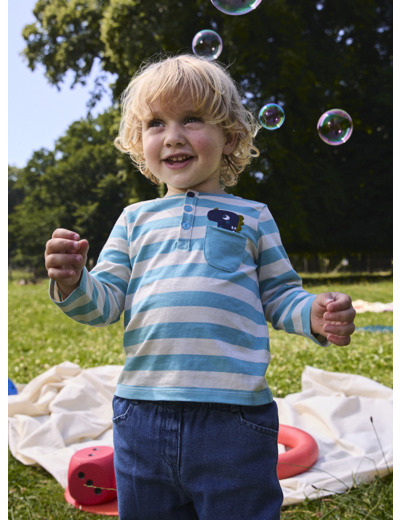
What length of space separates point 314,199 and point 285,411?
14751 mm

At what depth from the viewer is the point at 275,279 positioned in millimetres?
1657

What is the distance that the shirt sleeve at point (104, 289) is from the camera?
146cm

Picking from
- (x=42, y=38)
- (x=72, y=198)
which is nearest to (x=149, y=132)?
(x=42, y=38)

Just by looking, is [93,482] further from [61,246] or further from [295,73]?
[295,73]

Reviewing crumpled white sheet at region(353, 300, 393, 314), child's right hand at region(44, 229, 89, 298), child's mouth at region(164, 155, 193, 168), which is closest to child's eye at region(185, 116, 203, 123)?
child's mouth at region(164, 155, 193, 168)

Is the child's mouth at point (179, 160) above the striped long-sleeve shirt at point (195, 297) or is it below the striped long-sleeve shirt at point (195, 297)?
above

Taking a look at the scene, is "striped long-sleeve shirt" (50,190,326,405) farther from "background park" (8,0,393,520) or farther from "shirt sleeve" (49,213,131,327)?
"background park" (8,0,393,520)

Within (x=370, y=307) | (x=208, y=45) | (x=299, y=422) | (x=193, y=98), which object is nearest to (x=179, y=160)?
(x=193, y=98)

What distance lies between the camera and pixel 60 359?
5520mm

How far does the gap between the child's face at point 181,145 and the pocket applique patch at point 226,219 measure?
0.40 ft

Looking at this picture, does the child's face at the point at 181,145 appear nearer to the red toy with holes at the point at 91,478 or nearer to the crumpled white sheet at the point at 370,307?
the red toy with holes at the point at 91,478

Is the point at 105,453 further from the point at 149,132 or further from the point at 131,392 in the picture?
the point at 149,132

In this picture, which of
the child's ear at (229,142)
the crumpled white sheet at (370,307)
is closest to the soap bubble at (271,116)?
the child's ear at (229,142)

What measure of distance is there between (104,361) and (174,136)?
4.10m
